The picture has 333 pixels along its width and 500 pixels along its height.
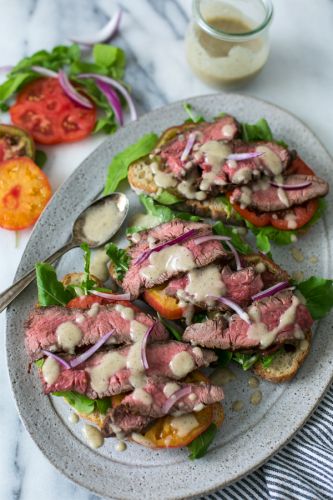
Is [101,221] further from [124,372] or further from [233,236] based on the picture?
[124,372]

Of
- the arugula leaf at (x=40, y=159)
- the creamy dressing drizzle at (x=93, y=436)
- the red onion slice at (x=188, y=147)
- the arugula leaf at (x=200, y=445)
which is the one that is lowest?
the arugula leaf at (x=200, y=445)

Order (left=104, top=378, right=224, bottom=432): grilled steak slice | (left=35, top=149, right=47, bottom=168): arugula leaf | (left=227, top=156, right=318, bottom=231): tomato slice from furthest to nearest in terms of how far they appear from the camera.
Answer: (left=35, top=149, right=47, bottom=168): arugula leaf
(left=227, top=156, right=318, bottom=231): tomato slice
(left=104, top=378, right=224, bottom=432): grilled steak slice

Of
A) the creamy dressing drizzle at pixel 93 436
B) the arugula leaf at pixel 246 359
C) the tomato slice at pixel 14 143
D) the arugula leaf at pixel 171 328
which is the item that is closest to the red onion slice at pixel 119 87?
the tomato slice at pixel 14 143

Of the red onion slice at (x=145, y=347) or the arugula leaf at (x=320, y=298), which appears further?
the arugula leaf at (x=320, y=298)

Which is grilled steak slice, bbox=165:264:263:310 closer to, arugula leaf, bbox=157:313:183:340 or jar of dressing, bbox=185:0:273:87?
arugula leaf, bbox=157:313:183:340

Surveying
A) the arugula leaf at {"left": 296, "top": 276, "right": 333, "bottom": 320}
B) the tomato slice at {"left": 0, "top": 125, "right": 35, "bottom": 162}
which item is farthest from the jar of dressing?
the arugula leaf at {"left": 296, "top": 276, "right": 333, "bottom": 320}

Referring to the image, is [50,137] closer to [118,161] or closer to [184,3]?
[118,161]

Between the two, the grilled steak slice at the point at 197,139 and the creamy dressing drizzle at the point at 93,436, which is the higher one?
the grilled steak slice at the point at 197,139

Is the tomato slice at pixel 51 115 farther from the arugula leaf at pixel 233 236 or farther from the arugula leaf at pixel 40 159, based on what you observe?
the arugula leaf at pixel 233 236
